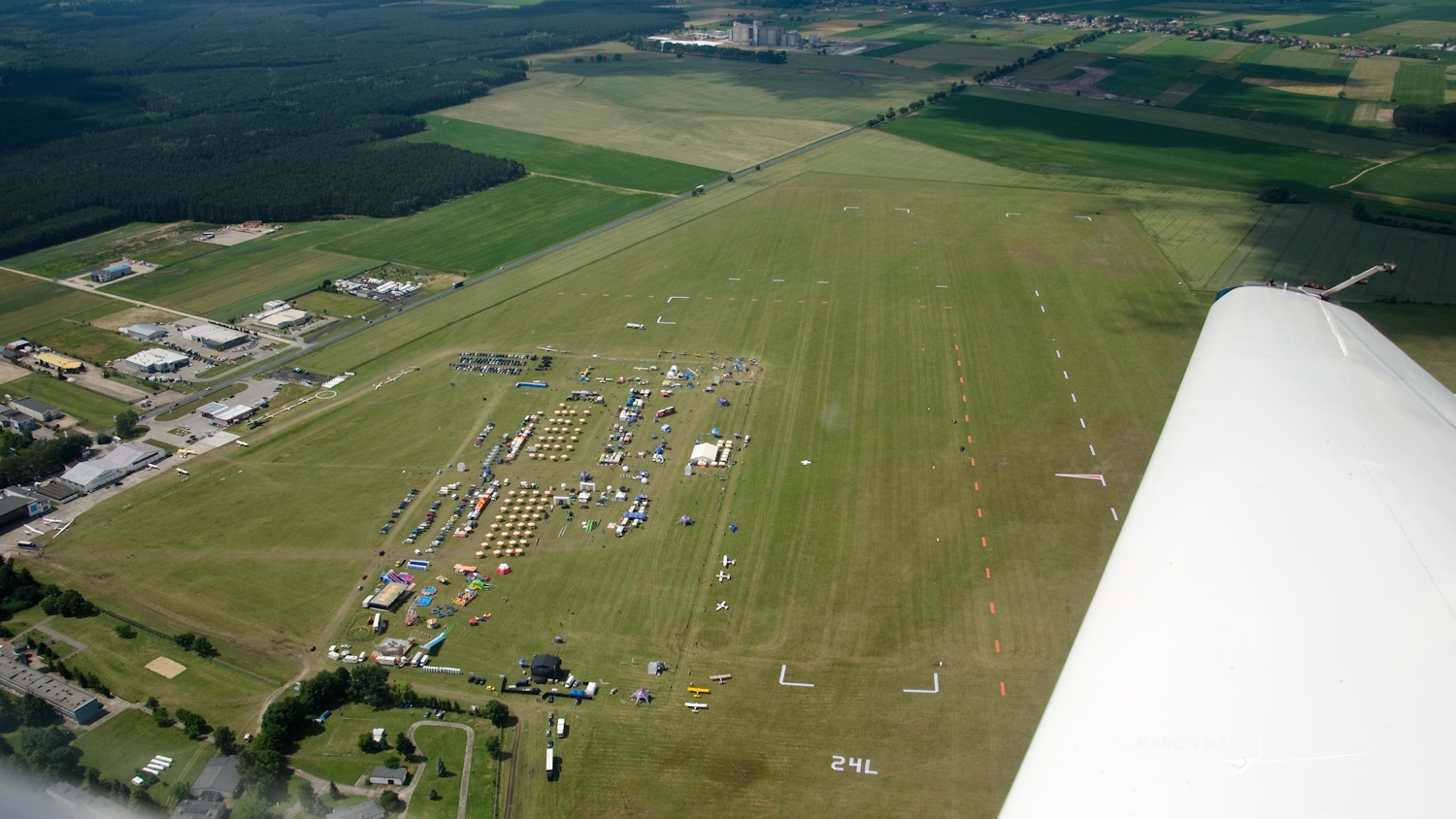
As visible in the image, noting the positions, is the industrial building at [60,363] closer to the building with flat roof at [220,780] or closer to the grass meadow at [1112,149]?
the building with flat roof at [220,780]

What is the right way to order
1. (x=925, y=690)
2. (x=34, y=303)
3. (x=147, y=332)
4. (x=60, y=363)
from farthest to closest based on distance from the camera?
(x=34, y=303)
(x=147, y=332)
(x=60, y=363)
(x=925, y=690)

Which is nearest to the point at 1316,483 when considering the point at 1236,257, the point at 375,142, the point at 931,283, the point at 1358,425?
the point at 1358,425

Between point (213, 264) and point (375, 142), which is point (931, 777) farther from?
point (375, 142)

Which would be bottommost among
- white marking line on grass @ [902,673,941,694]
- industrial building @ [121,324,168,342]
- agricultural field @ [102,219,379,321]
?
white marking line on grass @ [902,673,941,694]

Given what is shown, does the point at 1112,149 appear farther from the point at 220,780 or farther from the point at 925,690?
the point at 220,780

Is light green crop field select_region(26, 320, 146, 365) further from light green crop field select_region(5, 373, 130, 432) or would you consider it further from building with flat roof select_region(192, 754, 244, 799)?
building with flat roof select_region(192, 754, 244, 799)

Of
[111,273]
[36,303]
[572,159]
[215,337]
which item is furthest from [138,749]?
[572,159]

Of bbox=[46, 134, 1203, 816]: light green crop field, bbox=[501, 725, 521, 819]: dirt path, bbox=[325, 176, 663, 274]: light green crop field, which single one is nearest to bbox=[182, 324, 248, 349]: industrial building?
bbox=[46, 134, 1203, 816]: light green crop field
